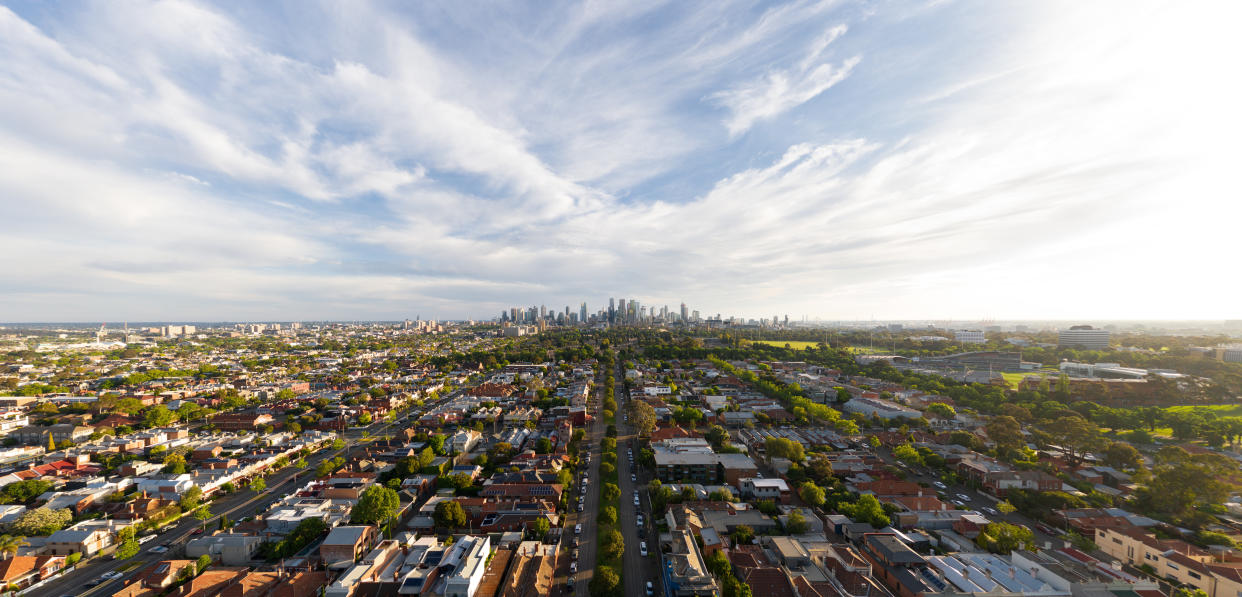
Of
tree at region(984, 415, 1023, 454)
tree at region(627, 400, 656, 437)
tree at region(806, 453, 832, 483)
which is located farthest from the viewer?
tree at region(627, 400, 656, 437)

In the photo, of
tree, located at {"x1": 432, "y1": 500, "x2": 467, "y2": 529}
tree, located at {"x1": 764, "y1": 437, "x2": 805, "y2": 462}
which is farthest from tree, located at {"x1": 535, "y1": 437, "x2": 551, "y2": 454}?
tree, located at {"x1": 764, "y1": 437, "x2": 805, "y2": 462}

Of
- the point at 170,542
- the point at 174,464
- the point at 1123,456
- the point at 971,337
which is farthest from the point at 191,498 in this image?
the point at 971,337

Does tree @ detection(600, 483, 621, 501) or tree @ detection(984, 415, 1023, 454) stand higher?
tree @ detection(984, 415, 1023, 454)

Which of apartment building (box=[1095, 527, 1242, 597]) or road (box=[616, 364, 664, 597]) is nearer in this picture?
apartment building (box=[1095, 527, 1242, 597])

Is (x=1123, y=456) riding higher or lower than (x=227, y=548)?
higher

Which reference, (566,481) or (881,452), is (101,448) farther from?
(881,452)

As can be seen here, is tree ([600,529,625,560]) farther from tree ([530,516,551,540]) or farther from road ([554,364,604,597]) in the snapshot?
tree ([530,516,551,540])

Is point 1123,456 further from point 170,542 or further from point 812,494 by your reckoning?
point 170,542
